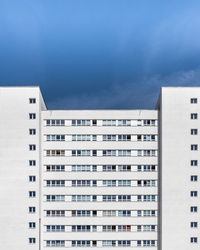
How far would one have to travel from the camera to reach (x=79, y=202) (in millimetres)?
30375

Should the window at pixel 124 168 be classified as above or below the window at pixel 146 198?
above

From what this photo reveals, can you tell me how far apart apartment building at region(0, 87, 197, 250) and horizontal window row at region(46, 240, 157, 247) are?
145 millimetres

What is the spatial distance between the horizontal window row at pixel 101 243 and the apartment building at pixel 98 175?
14 centimetres

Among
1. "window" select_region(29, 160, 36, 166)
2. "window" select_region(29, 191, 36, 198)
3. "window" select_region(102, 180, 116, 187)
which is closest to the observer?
"window" select_region(29, 191, 36, 198)

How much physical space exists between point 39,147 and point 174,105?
2110 cm

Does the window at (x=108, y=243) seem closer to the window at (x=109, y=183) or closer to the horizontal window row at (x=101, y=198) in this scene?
the horizontal window row at (x=101, y=198)

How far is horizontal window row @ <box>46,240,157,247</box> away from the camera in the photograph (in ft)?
99.2

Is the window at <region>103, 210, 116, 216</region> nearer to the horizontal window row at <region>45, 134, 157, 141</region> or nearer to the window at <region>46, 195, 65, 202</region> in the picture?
the window at <region>46, 195, 65, 202</region>

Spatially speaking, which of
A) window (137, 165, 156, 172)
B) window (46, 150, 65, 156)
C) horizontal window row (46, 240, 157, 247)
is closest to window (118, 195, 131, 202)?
window (137, 165, 156, 172)

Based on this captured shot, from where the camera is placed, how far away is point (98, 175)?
30438 millimetres

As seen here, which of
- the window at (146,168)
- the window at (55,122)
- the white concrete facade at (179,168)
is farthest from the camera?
the window at (55,122)

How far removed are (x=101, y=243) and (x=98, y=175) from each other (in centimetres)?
1043

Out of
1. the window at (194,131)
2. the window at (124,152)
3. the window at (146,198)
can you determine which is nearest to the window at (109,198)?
the window at (146,198)

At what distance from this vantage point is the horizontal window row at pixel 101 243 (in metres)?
30.2
